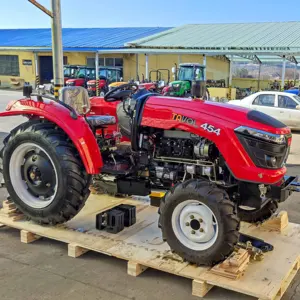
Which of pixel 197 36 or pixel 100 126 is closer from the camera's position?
pixel 100 126

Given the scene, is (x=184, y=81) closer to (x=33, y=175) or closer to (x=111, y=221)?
(x=33, y=175)

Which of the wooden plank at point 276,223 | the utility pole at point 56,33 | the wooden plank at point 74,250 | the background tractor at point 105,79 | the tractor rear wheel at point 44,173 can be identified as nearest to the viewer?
the wooden plank at point 74,250

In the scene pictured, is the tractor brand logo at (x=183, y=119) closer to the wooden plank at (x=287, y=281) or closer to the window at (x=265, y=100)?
the wooden plank at (x=287, y=281)

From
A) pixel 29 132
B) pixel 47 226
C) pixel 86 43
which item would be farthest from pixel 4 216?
pixel 86 43

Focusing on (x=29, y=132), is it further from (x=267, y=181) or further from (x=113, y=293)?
(x=267, y=181)

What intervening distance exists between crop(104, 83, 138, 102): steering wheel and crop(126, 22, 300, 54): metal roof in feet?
58.6

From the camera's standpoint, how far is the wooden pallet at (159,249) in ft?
11.1

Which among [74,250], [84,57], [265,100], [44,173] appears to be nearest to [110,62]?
[84,57]

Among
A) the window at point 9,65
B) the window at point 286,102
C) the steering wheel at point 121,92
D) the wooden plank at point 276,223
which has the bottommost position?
the wooden plank at point 276,223

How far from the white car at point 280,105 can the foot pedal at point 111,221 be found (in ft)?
31.0

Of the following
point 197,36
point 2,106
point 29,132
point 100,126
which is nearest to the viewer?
point 29,132

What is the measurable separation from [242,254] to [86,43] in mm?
28746

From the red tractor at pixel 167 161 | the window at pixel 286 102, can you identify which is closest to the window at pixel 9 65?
the window at pixel 286 102

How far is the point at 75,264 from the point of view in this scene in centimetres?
397
